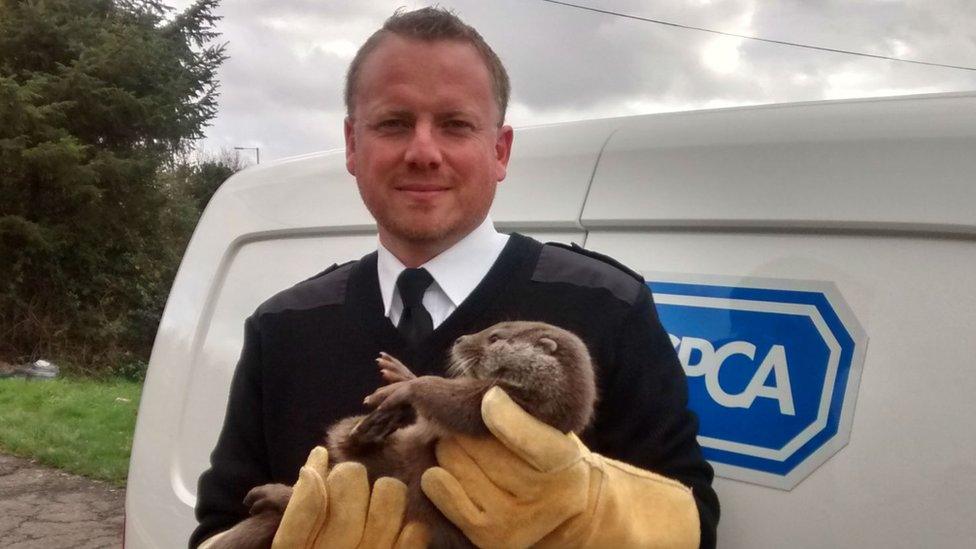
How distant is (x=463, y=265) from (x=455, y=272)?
0.08ft

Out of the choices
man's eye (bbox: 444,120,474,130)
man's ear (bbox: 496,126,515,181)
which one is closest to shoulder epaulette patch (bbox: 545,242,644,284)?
man's ear (bbox: 496,126,515,181)

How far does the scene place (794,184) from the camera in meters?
1.71

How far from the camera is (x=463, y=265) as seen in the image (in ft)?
6.50

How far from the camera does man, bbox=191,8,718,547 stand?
152 centimetres

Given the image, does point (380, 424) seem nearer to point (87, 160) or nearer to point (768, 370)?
point (768, 370)

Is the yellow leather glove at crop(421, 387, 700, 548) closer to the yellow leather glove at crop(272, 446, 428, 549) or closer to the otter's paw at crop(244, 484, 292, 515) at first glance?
the yellow leather glove at crop(272, 446, 428, 549)

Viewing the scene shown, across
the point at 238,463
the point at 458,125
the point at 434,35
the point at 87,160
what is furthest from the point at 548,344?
the point at 87,160

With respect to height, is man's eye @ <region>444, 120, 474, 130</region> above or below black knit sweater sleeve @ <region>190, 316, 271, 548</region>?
above

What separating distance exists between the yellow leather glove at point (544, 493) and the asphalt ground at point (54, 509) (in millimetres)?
5958

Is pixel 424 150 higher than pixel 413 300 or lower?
higher

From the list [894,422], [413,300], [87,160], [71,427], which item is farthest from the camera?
[87,160]

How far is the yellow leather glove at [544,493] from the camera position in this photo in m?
1.45

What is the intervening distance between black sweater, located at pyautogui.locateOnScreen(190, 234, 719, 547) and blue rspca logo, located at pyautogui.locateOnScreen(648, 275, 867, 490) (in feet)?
0.24

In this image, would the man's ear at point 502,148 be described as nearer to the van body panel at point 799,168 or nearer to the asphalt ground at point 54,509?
the van body panel at point 799,168
